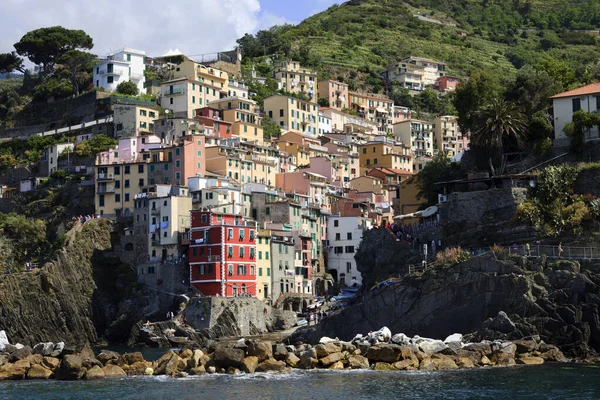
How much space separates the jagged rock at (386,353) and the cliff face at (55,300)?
3899cm

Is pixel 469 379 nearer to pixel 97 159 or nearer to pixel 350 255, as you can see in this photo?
pixel 350 255

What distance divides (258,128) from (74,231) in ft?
97.4

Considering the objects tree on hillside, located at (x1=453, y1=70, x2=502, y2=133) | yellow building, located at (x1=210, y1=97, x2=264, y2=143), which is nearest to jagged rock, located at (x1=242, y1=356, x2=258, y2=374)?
tree on hillside, located at (x1=453, y1=70, x2=502, y2=133)

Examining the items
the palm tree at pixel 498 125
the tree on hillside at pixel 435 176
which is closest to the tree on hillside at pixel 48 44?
the tree on hillside at pixel 435 176

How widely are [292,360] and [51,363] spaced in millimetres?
14682

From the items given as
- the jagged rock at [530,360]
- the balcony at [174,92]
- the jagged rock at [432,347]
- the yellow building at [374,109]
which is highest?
the yellow building at [374,109]

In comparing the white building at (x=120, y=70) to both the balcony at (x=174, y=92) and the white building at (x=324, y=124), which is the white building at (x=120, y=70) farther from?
the white building at (x=324, y=124)

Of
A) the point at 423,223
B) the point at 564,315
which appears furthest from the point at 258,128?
the point at 564,315

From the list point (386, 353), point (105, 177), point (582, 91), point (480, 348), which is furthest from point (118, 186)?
point (480, 348)

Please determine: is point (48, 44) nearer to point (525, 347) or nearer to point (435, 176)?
point (435, 176)

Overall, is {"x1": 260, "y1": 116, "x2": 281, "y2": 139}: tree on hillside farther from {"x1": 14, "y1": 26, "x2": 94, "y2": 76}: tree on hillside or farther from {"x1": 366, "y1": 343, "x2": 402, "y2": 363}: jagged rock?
{"x1": 366, "y1": 343, "x2": 402, "y2": 363}: jagged rock

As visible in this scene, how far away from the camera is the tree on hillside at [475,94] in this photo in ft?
308

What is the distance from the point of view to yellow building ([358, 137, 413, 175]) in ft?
446

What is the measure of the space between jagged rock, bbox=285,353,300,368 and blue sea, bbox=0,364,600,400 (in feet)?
6.02
